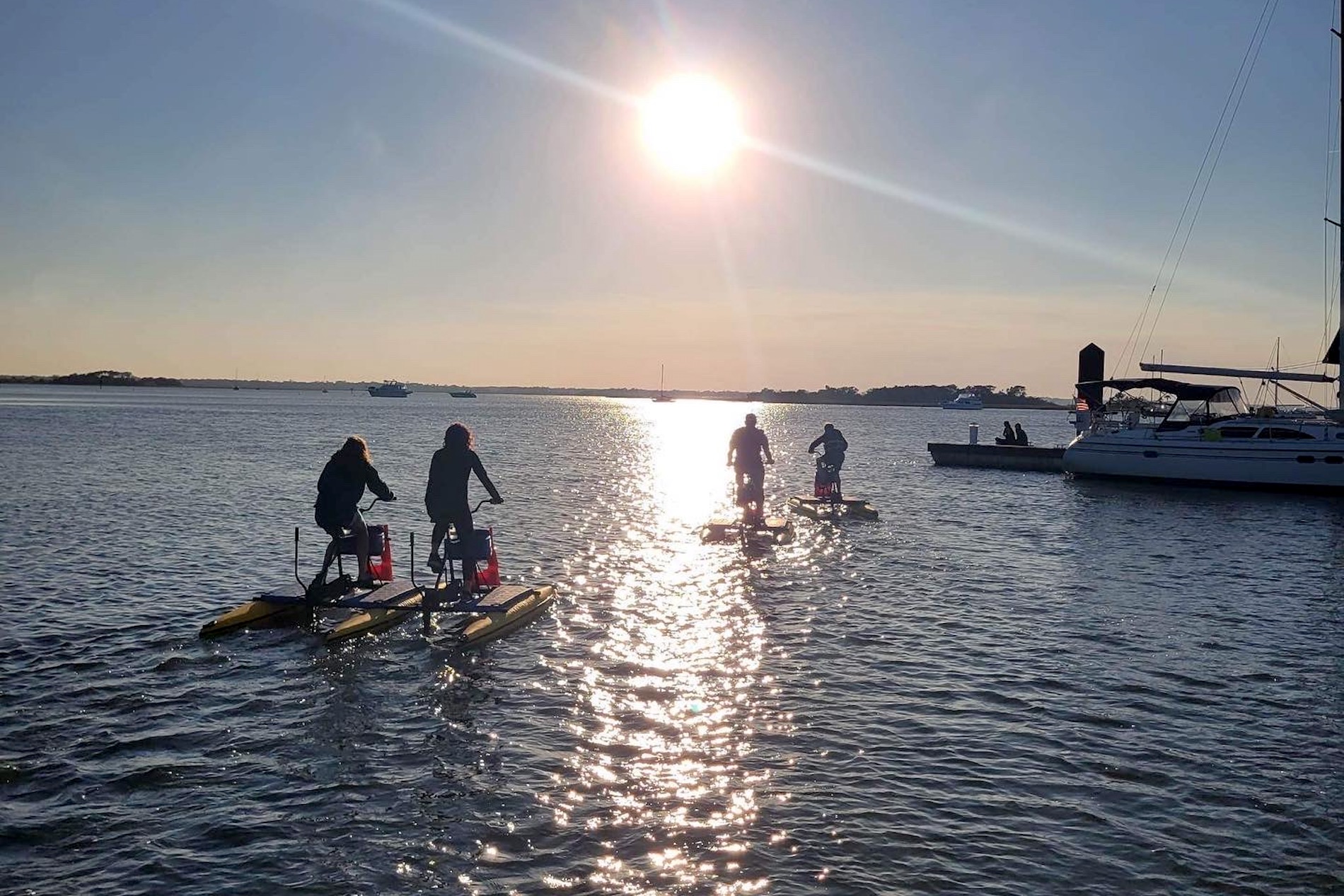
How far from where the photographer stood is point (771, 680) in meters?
10.9

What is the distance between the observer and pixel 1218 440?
3925cm

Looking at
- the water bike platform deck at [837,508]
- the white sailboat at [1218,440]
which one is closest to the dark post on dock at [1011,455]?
the white sailboat at [1218,440]

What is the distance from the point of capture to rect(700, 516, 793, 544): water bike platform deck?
21984 mm

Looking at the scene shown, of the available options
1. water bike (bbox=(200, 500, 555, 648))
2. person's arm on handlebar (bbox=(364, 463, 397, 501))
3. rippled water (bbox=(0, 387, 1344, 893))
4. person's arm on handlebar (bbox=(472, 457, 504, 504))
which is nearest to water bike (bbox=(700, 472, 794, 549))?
rippled water (bbox=(0, 387, 1344, 893))

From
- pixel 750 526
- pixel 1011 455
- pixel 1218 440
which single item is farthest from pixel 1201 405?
pixel 750 526

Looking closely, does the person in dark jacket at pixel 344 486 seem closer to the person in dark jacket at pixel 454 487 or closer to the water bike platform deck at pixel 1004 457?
the person in dark jacket at pixel 454 487

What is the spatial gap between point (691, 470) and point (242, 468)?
23.2 metres

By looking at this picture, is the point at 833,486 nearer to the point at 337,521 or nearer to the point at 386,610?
the point at 386,610

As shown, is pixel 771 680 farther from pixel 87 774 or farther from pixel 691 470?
pixel 691 470

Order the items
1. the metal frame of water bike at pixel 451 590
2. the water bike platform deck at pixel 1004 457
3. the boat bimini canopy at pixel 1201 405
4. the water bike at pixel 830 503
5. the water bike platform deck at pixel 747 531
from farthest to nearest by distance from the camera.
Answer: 1. the water bike platform deck at pixel 1004 457
2. the boat bimini canopy at pixel 1201 405
3. the water bike at pixel 830 503
4. the water bike platform deck at pixel 747 531
5. the metal frame of water bike at pixel 451 590

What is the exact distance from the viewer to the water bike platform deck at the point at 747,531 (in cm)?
2198

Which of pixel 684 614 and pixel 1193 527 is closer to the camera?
pixel 684 614

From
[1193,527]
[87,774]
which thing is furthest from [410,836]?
[1193,527]

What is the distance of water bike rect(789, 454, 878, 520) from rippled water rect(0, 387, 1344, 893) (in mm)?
5408
